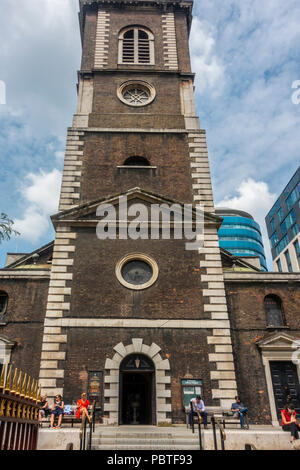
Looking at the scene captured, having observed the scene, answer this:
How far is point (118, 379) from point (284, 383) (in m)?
7.00

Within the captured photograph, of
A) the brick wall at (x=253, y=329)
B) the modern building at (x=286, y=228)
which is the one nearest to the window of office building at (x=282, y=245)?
the modern building at (x=286, y=228)

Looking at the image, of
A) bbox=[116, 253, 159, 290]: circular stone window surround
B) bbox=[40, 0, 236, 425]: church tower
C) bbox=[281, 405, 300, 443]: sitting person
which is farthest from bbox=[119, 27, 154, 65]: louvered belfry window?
bbox=[281, 405, 300, 443]: sitting person

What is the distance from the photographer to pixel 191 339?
14.5 metres

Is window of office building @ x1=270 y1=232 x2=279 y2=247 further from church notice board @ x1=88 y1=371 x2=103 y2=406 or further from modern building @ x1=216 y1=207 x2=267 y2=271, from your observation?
church notice board @ x1=88 y1=371 x2=103 y2=406

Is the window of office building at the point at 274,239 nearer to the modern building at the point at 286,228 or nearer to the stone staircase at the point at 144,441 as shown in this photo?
the modern building at the point at 286,228

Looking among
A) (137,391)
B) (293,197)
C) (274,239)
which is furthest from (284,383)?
(274,239)

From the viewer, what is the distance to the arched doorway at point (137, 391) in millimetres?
14023

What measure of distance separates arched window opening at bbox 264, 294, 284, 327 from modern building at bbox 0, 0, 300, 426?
0.18ft

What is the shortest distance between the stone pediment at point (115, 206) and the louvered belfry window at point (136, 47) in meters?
10.5

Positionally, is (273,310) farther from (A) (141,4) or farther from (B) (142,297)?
(A) (141,4)

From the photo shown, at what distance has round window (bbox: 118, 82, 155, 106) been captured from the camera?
21.6 meters
